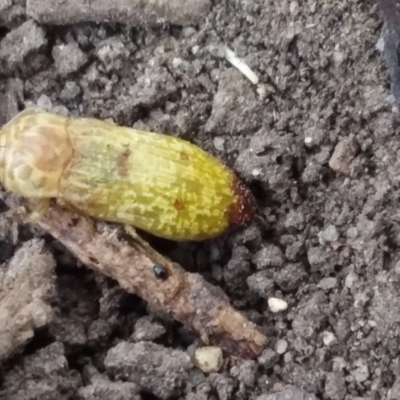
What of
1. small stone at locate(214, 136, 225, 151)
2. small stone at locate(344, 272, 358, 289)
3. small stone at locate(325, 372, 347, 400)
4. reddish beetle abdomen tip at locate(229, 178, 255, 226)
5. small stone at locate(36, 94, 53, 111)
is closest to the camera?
small stone at locate(325, 372, 347, 400)

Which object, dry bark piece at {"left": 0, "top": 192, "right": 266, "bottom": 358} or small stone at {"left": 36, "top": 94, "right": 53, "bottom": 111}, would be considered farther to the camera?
small stone at {"left": 36, "top": 94, "right": 53, "bottom": 111}

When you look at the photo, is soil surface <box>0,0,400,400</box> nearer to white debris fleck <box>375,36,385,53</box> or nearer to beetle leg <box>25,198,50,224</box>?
white debris fleck <box>375,36,385,53</box>

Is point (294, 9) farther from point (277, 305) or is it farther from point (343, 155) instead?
point (277, 305)

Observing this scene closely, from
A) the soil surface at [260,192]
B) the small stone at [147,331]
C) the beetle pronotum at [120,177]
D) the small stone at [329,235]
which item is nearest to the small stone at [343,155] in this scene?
the soil surface at [260,192]

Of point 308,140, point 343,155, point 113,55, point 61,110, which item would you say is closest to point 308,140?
point 308,140

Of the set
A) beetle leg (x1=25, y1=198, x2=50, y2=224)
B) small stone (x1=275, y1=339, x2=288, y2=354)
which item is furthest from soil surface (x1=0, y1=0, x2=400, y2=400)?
beetle leg (x1=25, y1=198, x2=50, y2=224)

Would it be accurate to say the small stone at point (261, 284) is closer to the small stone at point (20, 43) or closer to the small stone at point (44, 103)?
the small stone at point (44, 103)

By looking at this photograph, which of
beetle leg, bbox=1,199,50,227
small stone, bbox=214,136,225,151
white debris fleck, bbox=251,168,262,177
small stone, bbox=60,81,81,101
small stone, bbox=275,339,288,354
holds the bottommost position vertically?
small stone, bbox=275,339,288,354

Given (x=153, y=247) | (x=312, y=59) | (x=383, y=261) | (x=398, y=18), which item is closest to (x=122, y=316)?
(x=153, y=247)
